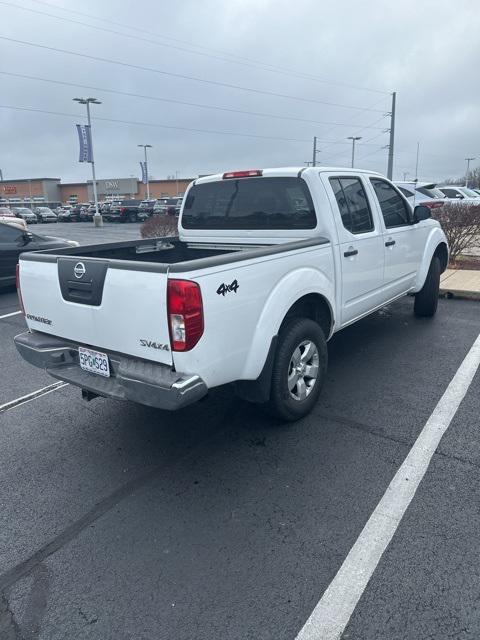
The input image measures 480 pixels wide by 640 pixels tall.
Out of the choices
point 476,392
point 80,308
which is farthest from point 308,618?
point 476,392

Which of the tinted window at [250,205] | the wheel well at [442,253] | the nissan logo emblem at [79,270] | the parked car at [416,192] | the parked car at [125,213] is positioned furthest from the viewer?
the parked car at [125,213]

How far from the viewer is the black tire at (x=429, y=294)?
655 cm

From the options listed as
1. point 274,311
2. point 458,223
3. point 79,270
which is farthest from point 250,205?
point 458,223

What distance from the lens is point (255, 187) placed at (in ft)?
15.2

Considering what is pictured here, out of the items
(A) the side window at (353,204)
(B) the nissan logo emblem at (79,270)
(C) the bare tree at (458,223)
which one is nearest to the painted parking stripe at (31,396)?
(B) the nissan logo emblem at (79,270)

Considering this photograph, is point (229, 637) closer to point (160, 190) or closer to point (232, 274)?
point (232, 274)

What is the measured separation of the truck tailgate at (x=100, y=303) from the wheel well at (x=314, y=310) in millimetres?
1247

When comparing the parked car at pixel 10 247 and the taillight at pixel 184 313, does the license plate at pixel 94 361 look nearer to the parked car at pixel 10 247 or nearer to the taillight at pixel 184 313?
the taillight at pixel 184 313

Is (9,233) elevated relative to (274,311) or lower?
elevated

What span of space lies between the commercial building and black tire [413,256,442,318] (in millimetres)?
64906

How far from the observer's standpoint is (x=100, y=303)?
3.18m

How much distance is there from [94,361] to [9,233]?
301 inches

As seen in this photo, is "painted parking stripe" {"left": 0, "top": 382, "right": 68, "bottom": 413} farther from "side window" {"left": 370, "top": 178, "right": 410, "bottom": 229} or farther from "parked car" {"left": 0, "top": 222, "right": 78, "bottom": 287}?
"parked car" {"left": 0, "top": 222, "right": 78, "bottom": 287}

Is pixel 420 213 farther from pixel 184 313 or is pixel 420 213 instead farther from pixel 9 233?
pixel 9 233
